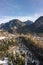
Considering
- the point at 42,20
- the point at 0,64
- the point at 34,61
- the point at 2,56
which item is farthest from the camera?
the point at 42,20

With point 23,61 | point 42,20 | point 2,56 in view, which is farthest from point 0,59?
point 42,20

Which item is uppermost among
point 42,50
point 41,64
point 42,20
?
point 42,20

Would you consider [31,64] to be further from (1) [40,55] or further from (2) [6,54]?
(2) [6,54]

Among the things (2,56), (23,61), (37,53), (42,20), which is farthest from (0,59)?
(42,20)

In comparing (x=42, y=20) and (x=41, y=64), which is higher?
(x=42, y=20)

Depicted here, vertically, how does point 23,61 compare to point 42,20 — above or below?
below

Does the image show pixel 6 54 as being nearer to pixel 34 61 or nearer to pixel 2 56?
pixel 2 56

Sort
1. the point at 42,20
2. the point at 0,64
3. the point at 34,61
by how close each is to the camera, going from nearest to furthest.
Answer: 1. the point at 0,64
2. the point at 34,61
3. the point at 42,20

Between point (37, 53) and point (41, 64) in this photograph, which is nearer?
point (41, 64)

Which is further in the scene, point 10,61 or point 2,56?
point 2,56
